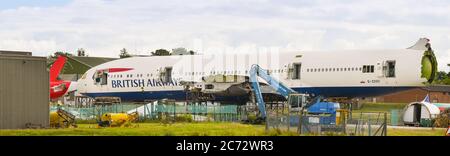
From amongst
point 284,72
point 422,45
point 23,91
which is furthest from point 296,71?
point 23,91

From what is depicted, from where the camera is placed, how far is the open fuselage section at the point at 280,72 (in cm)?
5597

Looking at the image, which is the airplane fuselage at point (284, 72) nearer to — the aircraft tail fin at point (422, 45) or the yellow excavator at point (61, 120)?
the aircraft tail fin at point (422, 45)

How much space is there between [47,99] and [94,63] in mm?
75626

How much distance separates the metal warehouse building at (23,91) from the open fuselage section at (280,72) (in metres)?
23.3

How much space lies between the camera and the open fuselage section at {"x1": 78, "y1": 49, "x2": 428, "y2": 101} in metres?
56.0

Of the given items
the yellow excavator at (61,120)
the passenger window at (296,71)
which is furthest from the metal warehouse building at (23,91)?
the passenger window at (296,71)

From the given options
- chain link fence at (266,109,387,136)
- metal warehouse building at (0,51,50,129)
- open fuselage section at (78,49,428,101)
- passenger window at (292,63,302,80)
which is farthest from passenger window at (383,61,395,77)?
metal warehouse building at (0,51,50,129)

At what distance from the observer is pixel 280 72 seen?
60.0 metres

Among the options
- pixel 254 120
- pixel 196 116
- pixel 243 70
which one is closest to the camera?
pixel 254 120

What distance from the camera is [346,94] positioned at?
5800cm

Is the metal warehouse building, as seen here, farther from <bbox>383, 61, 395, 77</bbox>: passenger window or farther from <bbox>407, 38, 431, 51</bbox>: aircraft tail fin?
<bbox>407, 38, 431, 51</bbox>: aircraft tail fin

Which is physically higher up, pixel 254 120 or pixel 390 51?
pixel 390 51
